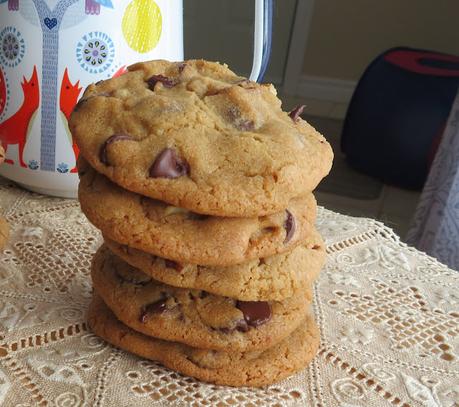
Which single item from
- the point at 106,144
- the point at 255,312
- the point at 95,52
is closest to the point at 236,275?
the point at 255,312

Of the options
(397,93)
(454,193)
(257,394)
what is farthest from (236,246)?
(397,93)

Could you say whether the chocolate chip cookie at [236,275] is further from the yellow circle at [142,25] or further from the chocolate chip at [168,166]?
the yellow circle at [142,25]

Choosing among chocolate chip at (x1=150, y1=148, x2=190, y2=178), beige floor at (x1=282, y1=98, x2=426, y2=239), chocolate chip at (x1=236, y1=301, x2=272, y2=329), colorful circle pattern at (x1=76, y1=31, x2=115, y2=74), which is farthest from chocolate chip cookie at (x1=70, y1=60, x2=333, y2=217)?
beige floor at (x1=282, y1=98, x2=426, y2=239)

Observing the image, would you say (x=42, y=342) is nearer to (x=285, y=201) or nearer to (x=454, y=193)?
(x=285, y=201)

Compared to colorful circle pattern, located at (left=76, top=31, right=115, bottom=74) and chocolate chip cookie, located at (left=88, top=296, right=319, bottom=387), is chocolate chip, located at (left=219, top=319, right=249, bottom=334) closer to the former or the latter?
chocolate chip cookie, located at (left=88, top=296, right=319, bottom=387)

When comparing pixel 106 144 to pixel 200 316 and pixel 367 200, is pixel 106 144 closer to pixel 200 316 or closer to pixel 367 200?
pixel 200 316

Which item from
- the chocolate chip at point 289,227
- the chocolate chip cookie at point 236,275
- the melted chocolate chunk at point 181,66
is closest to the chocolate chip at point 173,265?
the chocolate chip cookie at point 236,275
